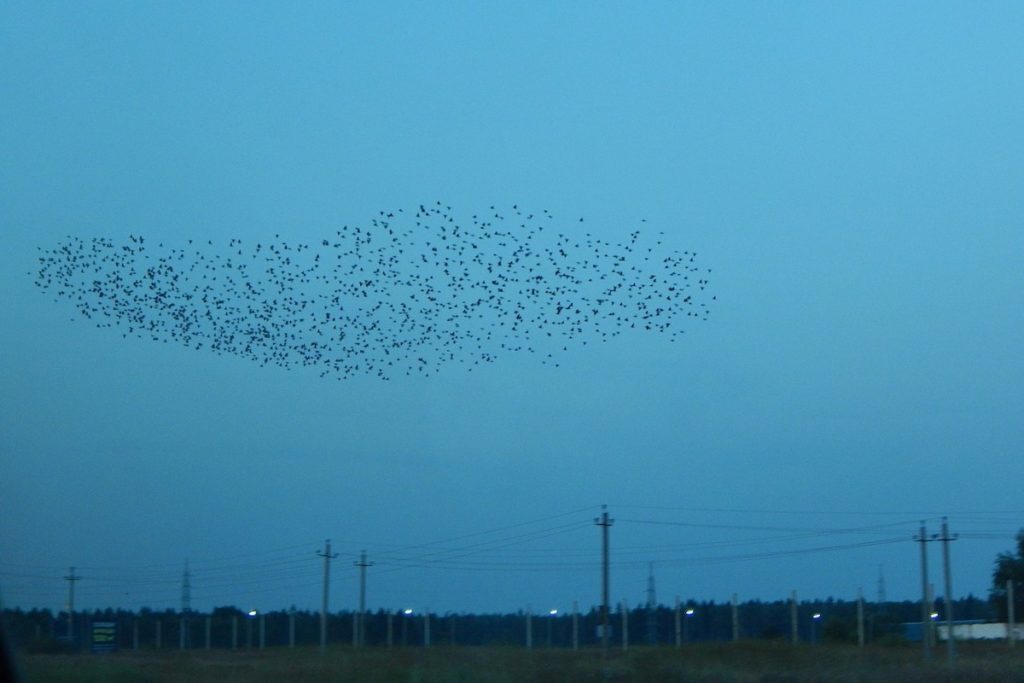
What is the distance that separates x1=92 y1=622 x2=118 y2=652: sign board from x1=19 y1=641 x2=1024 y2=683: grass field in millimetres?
8684

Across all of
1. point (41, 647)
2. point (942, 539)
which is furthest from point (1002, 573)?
point (41, 647)

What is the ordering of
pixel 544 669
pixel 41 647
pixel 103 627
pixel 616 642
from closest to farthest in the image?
pixel 544 669 → pixel 41 647 → pixel 103 627 → pixel 616 642

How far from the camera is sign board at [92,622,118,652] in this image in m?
41.0

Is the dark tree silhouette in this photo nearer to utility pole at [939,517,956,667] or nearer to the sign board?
utility pole at [939,517,956,667]

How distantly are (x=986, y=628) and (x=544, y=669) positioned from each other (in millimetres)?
43233

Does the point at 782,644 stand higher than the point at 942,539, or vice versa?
the point at 942,539

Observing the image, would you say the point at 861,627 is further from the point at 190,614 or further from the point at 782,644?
the point at 190,614

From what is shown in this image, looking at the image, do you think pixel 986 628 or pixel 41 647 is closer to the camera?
pixel 41 647

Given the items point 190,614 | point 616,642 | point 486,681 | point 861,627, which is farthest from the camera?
point 616,642

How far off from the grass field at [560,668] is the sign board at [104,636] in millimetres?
8684

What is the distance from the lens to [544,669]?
30.8 m

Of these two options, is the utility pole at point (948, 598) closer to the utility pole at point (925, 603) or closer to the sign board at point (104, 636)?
the utility pole at point (925, 603)

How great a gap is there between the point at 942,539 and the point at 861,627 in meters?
8.23

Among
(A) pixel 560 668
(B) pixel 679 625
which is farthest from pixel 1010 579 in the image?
(A) pixel 560 668
